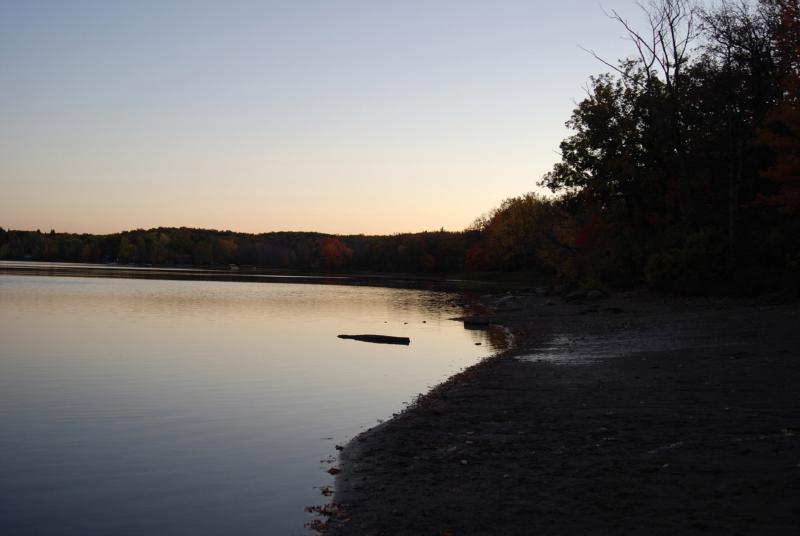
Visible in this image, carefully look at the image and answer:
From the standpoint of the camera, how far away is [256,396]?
1823 centimetres

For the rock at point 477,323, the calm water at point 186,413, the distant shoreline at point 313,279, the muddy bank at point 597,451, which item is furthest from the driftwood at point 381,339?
the distant shoreline at point 313,279

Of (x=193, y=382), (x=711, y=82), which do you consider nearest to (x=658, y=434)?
(x=193, y=382)

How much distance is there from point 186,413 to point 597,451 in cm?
988

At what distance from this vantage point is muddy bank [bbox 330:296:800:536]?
772 cm

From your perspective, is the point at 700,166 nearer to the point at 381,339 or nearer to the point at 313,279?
the point at 381,339

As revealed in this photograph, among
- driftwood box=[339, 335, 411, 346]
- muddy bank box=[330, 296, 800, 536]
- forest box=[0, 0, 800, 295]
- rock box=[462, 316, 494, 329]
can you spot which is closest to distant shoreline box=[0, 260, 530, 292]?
forest box=[0, 0, 800, 295]

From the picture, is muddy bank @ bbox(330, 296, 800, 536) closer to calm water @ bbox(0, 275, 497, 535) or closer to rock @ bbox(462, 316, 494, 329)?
calm water @ bbox(0, 275, 497, 535)

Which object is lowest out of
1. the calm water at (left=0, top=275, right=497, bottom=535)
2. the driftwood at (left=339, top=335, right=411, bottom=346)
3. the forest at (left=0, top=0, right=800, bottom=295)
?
the calm water at (left=0, top=275, right=497, bottom=535)

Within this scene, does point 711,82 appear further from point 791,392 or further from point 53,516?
point 53,516

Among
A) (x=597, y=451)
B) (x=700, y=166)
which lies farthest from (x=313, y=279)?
(x=597, y=451)

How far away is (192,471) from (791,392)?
10951mm

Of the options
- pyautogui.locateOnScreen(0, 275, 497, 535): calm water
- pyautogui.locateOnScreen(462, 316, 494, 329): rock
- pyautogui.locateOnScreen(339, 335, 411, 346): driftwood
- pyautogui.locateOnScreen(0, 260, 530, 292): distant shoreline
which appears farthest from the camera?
pyautogui.locateOnScreen(0, 260, 530, 292): distant shoreline

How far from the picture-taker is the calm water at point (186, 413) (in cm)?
973

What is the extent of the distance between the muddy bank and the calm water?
4.19ft
